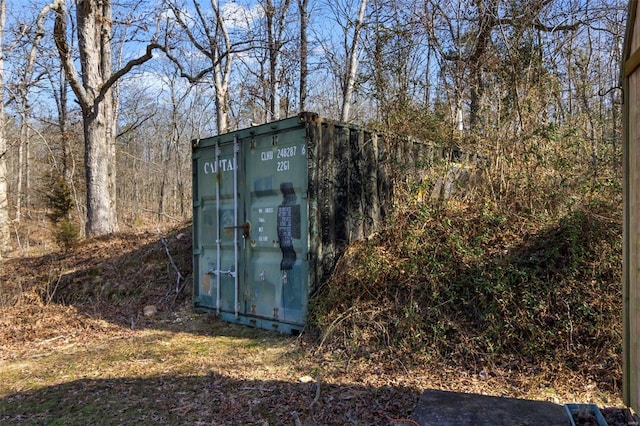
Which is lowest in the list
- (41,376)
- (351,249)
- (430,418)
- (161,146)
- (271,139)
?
(41,376)

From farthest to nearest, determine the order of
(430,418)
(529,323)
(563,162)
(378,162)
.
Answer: (378,162)
(563,162)
(529,323)
(430,418)

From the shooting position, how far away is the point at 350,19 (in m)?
13.2

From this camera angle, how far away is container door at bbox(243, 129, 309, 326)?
5.90 meters

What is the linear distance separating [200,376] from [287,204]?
7.61 feet

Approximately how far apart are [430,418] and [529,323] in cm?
211

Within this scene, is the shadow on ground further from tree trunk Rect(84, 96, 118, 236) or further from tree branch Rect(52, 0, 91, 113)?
tree branch Rect(52, 0, 91, 113)

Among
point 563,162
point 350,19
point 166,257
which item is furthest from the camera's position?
point 350,19

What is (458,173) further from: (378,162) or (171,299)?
(171,299)

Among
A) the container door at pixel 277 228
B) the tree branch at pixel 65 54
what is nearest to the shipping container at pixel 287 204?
the container door at pixel 277 228

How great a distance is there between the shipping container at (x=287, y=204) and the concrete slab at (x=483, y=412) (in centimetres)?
267

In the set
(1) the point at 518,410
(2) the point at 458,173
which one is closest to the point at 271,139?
(2) the point at 458,173

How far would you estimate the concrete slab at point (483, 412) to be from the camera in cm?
304

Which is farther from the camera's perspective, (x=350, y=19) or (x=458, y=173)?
(x=350, y=19)

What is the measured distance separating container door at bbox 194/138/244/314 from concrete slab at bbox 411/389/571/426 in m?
3.94
